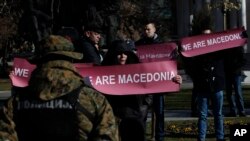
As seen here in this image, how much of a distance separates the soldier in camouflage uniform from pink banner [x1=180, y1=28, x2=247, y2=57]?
6.95m

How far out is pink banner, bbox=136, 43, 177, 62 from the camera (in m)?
11.5

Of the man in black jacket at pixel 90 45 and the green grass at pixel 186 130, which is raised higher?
the man in black jacket at pixel 90 45

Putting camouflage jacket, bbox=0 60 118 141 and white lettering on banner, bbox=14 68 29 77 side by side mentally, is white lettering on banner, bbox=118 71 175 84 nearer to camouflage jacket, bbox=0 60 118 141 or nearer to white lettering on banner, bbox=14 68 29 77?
white lettering on banner, bbox=14 68 29 77

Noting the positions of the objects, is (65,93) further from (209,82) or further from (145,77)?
(209,82)

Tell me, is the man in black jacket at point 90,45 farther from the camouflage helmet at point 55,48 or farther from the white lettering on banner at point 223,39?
the camouflage helmet at point 55,48

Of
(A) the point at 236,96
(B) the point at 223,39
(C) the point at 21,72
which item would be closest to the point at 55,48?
(C) the point at 21,72

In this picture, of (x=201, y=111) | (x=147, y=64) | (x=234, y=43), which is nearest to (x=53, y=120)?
(x=147, y=64)

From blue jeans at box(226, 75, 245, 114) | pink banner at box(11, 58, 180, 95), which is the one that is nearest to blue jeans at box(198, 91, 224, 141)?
pink banner at box(11, 58, 180, 95)

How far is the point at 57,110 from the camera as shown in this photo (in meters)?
4.58

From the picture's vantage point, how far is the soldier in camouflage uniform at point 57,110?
15.0 ft

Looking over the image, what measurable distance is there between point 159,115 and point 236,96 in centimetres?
515

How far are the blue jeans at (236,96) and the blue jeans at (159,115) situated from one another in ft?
15.6

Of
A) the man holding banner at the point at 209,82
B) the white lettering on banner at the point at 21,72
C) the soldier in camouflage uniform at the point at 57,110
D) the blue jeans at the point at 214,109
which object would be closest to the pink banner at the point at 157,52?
the man holding banner at the point at 209,82

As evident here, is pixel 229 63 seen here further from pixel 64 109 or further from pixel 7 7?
pixel 7 7
